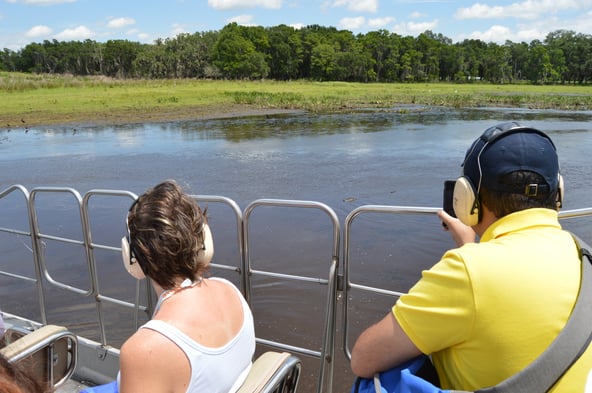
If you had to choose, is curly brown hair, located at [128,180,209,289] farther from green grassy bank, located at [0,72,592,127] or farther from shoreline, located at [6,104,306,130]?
green grassy bank, located at [0,72,592,127]

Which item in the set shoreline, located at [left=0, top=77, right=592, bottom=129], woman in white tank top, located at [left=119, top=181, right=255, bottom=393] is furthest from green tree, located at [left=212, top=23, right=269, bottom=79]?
woman in white tank top, located at [left=119, top=181, right=255, bottom=393]

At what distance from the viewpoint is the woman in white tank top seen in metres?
1.66

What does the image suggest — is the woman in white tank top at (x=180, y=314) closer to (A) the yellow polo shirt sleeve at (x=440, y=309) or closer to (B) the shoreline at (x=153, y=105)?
(A) the yellow polo shirt sleeve at (x=440, y=309)

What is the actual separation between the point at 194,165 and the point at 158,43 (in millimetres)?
129681

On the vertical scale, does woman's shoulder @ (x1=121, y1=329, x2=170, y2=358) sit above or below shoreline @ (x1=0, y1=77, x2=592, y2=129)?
below

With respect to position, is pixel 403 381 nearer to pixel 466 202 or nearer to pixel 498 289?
pixel 498 289

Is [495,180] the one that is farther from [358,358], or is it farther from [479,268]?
[358,358]

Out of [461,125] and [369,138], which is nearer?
[369,138]

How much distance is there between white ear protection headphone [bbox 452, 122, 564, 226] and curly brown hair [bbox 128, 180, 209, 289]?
40.9 inches

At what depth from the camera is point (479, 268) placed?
1.43 metres

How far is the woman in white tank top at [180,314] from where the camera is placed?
5.43 feet

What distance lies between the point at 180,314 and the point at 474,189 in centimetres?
115

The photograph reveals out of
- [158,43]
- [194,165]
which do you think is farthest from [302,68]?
[194,165]

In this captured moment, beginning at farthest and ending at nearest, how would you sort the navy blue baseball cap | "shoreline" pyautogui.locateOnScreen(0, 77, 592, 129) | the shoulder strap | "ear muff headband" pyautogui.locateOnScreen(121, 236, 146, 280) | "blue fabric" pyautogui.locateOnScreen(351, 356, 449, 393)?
"shoreline" pyautogui.locateOnScreen(0, 77, 592, 129) → "ear muff headband" pyautogui.locateOnScreen(121, 236, 146, 280) → the navy blue baseball cap → "blue fabric" pyautogui.locateOnScreen(351, 356, 449, 393) → the shoulder strap
